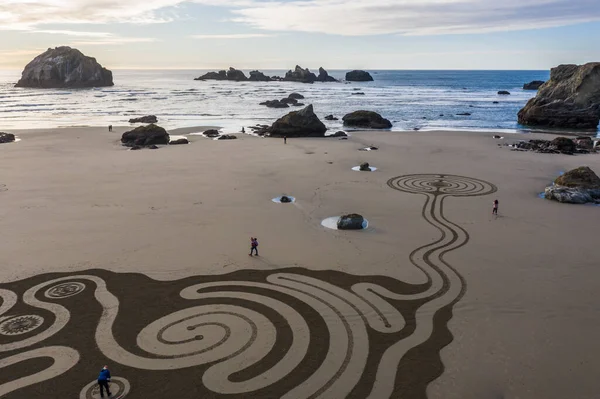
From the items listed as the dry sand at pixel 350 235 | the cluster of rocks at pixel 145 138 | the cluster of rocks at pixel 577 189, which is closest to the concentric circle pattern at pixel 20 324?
the dry sand at pixel 350 235

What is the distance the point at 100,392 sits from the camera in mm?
14750

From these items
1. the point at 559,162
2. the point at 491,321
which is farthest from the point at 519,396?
the point at 559,162

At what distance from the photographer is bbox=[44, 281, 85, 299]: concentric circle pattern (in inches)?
840

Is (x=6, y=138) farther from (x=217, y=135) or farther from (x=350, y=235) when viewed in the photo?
(x=350, y=235)

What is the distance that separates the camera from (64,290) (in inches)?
859

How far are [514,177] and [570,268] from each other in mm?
23237

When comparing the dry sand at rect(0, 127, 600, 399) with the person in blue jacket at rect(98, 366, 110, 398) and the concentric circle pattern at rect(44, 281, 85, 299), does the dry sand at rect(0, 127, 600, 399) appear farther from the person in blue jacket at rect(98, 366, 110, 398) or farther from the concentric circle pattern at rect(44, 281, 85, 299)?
the person in blue jacket at rect(98, 366, 110, 398)

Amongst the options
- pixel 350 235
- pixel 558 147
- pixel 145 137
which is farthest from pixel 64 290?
pixel 558 147

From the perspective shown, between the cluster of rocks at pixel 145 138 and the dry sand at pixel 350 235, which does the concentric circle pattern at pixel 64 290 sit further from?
the cluster of rocks at pixel 145 138

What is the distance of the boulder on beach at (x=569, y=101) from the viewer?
9339 centimetres

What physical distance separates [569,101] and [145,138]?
314ft

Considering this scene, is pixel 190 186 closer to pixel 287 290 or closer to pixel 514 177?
pixel 287 290

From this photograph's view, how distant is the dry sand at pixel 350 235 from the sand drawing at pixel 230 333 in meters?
1.21

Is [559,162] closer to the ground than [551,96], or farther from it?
closer to the ground
